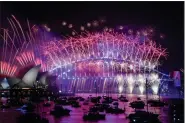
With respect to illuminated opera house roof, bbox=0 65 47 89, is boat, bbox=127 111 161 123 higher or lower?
lower

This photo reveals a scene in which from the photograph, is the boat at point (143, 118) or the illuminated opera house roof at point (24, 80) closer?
the boat at point (143, 118)

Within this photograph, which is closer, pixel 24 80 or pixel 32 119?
pixel 32 119

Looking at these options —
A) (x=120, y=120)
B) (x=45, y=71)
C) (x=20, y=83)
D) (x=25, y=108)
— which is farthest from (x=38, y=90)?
(x=120, y=120)

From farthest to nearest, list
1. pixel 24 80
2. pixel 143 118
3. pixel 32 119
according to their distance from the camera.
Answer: pixel 24 80 → pixel 32 119 → pixel 143 118

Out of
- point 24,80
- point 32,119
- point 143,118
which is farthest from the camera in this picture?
Result: point 24,80

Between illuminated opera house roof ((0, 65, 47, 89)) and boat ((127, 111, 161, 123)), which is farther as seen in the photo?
illuminated opera house roof ((0, 65, 47, 89))

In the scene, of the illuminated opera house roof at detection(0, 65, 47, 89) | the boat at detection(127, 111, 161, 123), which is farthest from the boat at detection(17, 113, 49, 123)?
the illuminated opera house roof at detection(0, 65, 47, 89)

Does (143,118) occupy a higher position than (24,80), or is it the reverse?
(24,80)

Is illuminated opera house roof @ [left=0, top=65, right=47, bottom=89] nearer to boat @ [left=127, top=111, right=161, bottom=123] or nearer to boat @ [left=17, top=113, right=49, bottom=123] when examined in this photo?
boat @ [left=17, top=113, right=49, bottom=123]

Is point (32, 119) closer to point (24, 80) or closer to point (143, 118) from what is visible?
point (143, 118)

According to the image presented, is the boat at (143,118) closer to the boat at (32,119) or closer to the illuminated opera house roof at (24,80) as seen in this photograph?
the boat at (32,119)

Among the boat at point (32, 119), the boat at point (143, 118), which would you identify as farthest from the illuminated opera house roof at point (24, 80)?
the boat at point (143, 118)

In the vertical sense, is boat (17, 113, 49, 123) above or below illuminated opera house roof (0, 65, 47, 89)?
below

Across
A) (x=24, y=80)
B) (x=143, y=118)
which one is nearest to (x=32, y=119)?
(x=143, y=118)
